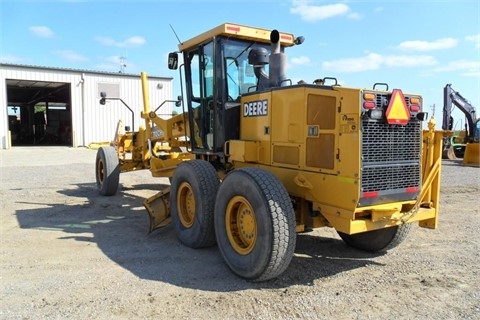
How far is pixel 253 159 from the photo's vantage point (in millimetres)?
5109

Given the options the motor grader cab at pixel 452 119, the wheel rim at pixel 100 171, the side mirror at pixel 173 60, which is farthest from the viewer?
the motor grader cab at pixel 452 119

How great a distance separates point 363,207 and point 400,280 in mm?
1001

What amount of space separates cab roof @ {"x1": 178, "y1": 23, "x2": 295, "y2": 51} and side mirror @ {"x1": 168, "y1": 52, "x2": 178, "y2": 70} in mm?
448

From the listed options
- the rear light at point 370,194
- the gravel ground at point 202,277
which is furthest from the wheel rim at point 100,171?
the rear light at point 370,194

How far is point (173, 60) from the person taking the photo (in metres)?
6.50

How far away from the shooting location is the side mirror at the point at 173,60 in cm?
648

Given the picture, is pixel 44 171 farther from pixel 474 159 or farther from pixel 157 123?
pixel 474 159

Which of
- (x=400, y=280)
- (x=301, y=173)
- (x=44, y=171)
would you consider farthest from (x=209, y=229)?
(x=44, y=171)

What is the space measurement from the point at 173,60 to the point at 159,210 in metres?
2.28

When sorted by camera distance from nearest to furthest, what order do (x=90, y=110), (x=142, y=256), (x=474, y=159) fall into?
(x=142, y=256), (x=474, y=159), (x=90, y=110)

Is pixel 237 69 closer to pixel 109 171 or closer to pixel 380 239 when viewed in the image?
pixel 380 239

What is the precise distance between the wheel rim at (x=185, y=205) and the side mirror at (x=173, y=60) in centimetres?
195

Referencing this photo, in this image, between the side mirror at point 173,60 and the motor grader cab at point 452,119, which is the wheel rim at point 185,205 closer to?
the side mirror at point 173,60

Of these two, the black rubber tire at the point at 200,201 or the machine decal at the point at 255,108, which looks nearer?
the machine decal at the point at 255,108
